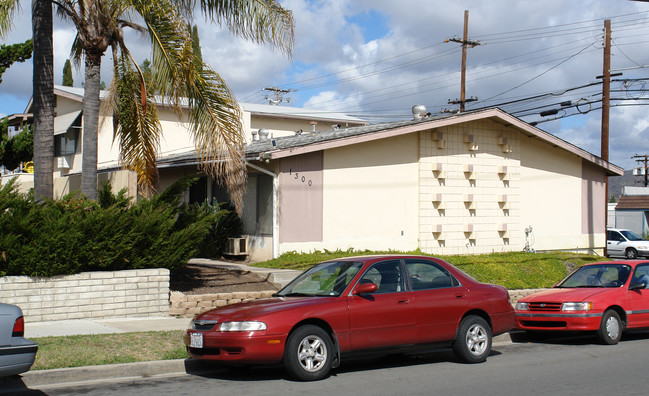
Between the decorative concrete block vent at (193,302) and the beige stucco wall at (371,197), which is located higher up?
the beige stucco wall at (371,197)

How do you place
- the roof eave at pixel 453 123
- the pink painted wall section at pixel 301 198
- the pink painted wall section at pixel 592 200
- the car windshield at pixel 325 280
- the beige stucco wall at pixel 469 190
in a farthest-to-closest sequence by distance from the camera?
1. the pink painted wall section at pixel 592 200
2. the beige stucco wall at pixel 469 190
3. the pink painted wall section at pixel 301 198
4. the roof eave at pixel 453 123
5. the car windshield at pixel 325 280

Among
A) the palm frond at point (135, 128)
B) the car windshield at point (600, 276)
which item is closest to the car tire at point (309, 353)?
the car windshield at point (600, 276)

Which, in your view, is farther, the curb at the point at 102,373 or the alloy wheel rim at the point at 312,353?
the alloy wheel rim at the point at 312,353

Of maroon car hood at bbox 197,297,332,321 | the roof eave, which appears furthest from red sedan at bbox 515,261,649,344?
the roof eave

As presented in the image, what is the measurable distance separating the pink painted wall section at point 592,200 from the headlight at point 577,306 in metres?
16.5

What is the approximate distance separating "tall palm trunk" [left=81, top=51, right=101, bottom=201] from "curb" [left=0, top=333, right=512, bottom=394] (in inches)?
253

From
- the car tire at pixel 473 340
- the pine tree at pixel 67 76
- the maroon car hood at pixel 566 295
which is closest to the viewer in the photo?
the car tire at pixel 473 340

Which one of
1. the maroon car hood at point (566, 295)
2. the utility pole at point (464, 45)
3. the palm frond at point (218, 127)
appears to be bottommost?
the maroon car hood at point (566, 295)

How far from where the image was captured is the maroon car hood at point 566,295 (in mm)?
11927

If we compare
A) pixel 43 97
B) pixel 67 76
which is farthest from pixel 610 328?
pixel 67 76

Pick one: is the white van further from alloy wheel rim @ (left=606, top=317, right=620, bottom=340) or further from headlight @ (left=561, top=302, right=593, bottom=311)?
headlight @ (left=561, top=302, right=593, bottom=311)

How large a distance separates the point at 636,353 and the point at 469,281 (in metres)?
3.03

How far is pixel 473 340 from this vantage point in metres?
10.0

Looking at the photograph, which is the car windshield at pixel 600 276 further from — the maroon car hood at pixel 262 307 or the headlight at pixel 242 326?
the headlight at pixel 242 326
